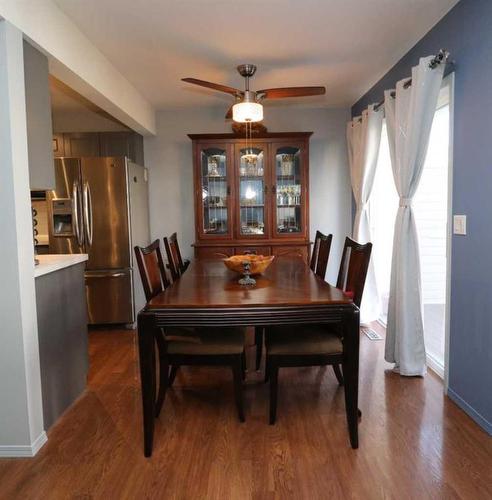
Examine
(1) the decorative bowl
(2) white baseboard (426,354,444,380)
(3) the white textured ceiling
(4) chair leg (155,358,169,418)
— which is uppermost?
(3) the white textured ceiling

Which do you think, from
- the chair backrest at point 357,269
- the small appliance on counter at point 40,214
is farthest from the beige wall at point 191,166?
the chair backrest at point 357,269

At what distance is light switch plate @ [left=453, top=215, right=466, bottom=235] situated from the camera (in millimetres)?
2275

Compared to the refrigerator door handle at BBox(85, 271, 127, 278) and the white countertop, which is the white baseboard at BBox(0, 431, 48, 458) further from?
the refrigerator door handle at BBox(85, 271, 127, 278)

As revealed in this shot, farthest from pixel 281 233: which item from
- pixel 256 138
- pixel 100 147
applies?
pixel 100 147

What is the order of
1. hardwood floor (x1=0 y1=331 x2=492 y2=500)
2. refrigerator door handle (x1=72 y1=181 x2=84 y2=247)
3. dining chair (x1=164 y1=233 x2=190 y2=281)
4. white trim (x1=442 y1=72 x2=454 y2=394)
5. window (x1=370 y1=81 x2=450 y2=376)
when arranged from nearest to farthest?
hardwood floor (x1=0 y1=331 x2=492 y2=500)
white trim (x1=442 y1=72 x2=454 y2=394)
window (x1=370 y1=81 x2=450 y2=376)
dining chair (x1=164 y1=233 x2=190 y2=281)
refrigerator door handle (x1=72 y1=181 x2=84 y2=247)

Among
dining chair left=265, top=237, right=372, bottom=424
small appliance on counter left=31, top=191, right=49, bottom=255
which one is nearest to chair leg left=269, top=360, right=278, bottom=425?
dining chair left=265, top=237, right=372, bottom=424

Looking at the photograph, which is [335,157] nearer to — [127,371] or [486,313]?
[486,313]

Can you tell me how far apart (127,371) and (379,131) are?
9.82ft

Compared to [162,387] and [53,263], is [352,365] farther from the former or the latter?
[53,263]

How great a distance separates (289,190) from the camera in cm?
430

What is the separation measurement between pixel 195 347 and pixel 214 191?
96.1 inches

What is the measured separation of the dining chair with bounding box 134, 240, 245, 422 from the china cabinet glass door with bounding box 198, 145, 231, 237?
200cm

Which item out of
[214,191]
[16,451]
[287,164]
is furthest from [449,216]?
[16,451]

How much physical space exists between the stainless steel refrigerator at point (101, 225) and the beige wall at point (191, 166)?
61 centimetres
